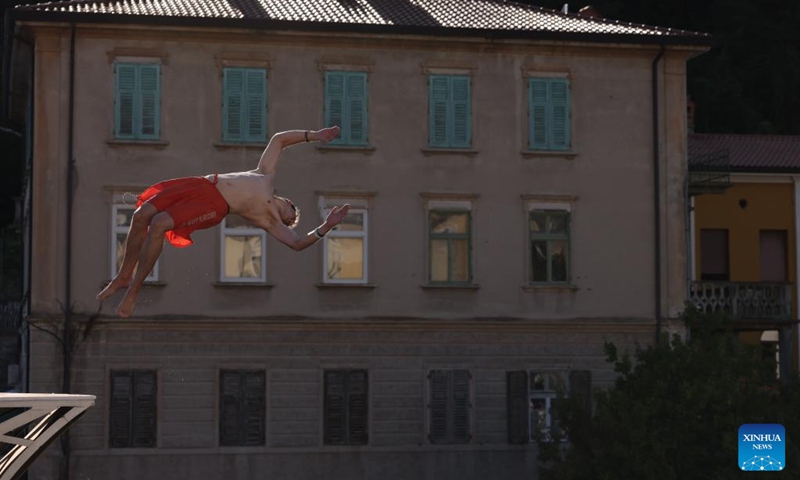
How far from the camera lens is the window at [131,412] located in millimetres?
39031

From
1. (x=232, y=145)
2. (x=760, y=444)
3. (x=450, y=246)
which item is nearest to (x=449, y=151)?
(x=450, y=246)

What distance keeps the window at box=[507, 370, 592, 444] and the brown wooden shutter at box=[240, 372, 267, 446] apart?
5.53m

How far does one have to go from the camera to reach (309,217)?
40062mm

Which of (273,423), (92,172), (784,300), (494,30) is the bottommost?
(273,423)

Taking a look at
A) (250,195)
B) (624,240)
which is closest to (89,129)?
(624,240)

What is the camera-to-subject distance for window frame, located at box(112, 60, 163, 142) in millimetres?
39469

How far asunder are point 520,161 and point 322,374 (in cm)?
663

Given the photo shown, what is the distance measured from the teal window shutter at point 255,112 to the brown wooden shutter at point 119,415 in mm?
5996

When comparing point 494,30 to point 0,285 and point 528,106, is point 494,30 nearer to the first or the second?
point 528,106

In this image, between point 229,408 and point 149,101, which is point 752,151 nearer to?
point 229,408

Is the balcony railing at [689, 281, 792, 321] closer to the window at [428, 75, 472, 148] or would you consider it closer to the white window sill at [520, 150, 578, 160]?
the white window sill at [520, 150, 578, 160]

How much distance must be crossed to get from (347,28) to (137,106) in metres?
4.94

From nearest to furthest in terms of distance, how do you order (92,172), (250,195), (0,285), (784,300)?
(250,195) → (92,172) → (784,300) → (0,285)

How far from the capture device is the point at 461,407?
133 feet
